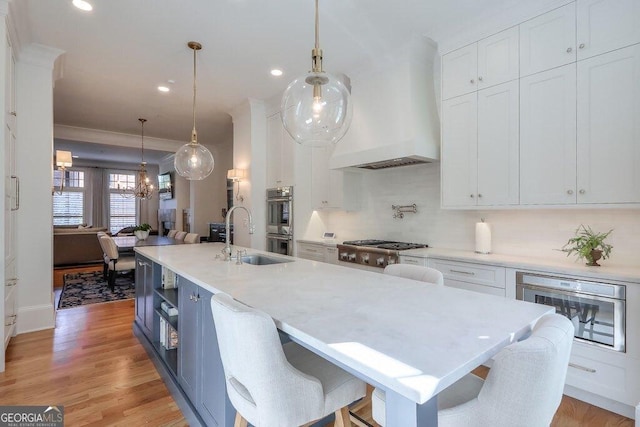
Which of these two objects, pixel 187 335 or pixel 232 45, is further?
pixel 232 45

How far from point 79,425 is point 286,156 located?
11.5 feet

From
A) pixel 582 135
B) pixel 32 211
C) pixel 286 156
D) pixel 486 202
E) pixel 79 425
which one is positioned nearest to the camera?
pixel 79 425

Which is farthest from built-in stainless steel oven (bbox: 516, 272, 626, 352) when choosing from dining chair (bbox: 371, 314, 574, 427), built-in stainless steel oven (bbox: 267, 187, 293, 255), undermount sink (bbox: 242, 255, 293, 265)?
built-in stainless steel oven (bbox: 267, 187, 293, 255)

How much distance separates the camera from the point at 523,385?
833mm

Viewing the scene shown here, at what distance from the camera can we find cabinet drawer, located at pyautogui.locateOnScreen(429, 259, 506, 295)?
243cm

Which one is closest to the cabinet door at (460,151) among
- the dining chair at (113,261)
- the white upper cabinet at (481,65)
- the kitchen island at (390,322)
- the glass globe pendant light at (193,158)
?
the white upper cabinet at (481,65)

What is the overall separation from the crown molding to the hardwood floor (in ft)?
14.8

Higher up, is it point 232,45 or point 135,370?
point 232,45

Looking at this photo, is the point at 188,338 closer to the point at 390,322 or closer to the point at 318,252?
the point at 390,322

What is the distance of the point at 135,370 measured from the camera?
250 centimetres

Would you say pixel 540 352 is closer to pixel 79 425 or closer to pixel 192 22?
pixel 79 425

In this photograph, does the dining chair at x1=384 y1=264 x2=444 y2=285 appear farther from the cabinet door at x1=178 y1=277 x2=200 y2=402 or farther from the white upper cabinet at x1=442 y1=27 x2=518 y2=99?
the white upper cabinet at x1=442 y1=27 x2=518 y2=99

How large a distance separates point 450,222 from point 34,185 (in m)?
4.26

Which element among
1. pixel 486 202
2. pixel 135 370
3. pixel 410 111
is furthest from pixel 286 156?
pixel 135 370
